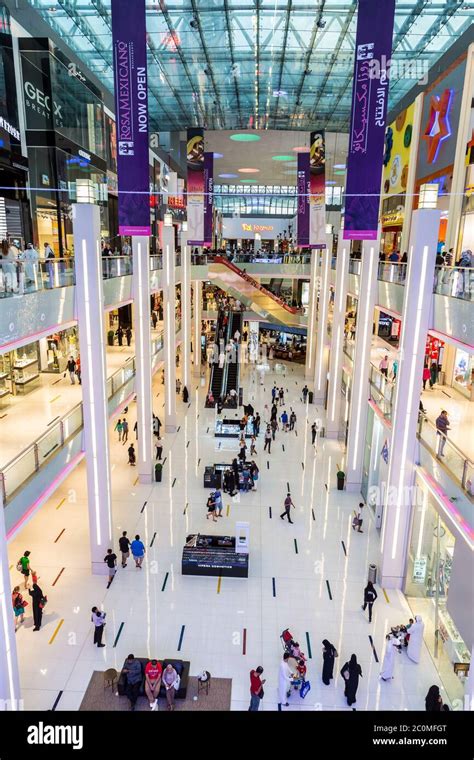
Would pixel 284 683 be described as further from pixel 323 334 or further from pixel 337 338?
pixel 323 334

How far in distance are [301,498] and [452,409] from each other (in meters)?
5.18

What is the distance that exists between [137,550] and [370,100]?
1086 cm

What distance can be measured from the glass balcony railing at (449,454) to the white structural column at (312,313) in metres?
19.5

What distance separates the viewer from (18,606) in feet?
33.9

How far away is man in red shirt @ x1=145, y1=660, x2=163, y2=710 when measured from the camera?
862 centimetres

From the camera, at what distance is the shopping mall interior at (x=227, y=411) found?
9.20 meters

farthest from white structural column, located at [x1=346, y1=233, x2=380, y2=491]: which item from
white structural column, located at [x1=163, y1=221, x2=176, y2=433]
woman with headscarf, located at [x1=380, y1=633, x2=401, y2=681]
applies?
white structural column, located at [x1=163, y1=221, x2=176, y2=433]

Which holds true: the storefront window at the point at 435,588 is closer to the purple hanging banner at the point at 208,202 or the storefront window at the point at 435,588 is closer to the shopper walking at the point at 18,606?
the shopper walking at the point at 18,606

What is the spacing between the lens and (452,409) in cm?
1509

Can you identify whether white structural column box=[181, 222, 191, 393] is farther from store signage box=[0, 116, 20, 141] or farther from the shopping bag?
the shopping bag

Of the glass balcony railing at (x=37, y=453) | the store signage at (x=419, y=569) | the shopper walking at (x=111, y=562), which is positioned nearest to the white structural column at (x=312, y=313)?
the store signage at (x=419, y=569)

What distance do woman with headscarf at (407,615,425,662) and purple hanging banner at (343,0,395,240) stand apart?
7963 millimetres
